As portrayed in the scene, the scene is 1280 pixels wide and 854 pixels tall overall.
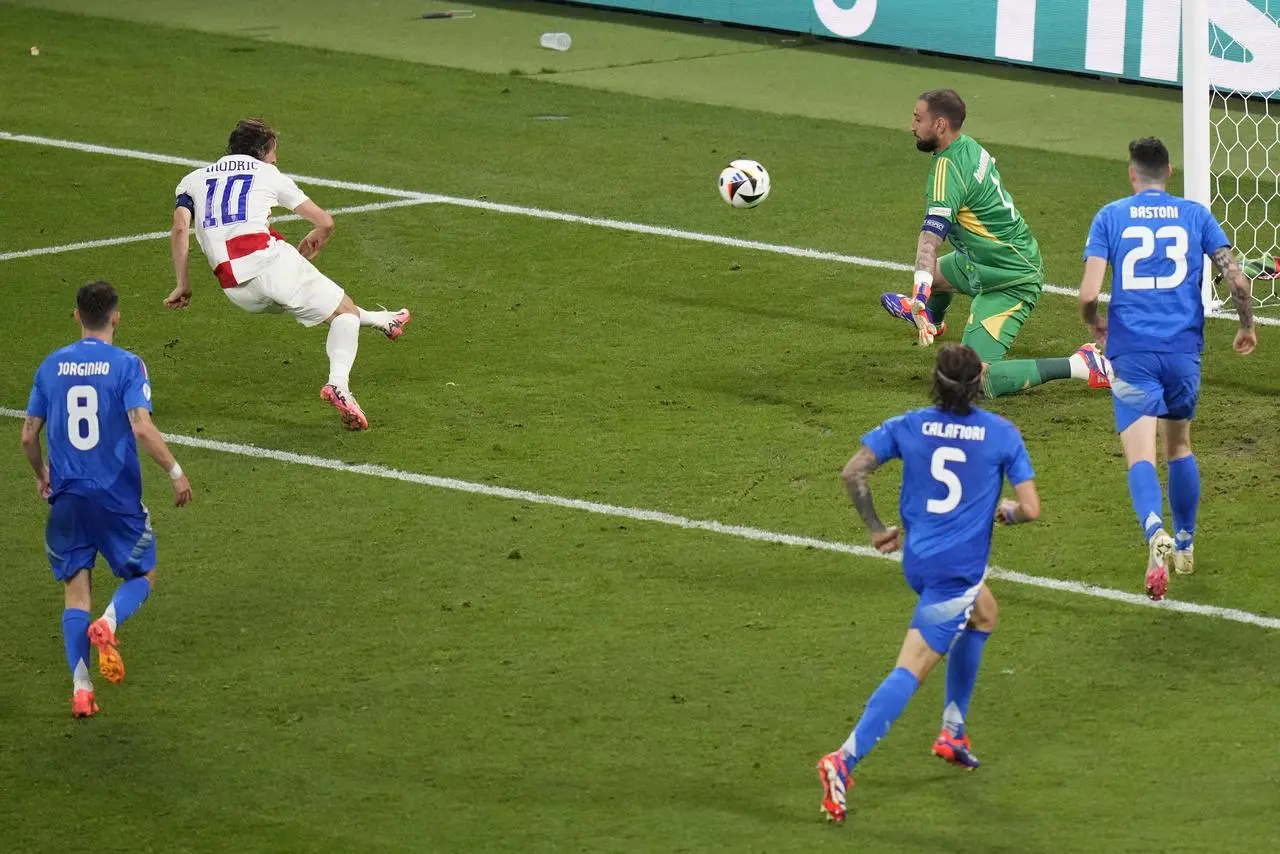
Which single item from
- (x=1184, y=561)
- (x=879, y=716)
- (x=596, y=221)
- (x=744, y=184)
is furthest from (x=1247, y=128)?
(x=879, y=716)

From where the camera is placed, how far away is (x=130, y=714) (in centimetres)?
841

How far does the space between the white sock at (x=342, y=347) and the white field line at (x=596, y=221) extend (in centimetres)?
422

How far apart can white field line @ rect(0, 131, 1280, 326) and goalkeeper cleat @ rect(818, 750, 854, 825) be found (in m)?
7.56

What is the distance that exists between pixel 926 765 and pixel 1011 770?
32cm

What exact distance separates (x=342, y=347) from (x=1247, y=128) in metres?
9.20

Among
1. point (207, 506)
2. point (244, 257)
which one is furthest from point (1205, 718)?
point (244, 257)

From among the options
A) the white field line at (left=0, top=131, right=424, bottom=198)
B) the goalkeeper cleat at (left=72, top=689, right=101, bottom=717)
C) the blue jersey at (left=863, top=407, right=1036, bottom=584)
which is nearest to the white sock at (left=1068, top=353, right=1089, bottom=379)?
the blue jersey at (left=863, top=407, right=1036, bottom=584)

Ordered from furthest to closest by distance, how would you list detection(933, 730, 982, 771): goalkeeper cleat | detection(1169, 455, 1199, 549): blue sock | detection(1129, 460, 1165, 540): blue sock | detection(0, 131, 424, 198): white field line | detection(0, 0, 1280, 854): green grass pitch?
detection(0, 131, 424, 198): white field line < detection(1169, 455, 1199, 549): blue sock < detection(1129, 460, 1165, 540): blue sock < detection(933, 730, 982, 771): goalkeeper cleat < detection(0, 0, 1280, 854): green grass pitch

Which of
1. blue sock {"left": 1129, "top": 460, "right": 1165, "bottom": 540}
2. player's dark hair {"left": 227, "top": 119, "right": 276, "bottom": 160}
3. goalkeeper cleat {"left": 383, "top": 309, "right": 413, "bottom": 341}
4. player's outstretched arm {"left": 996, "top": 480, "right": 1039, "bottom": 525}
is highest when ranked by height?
player's dark hair {"left": 227, "top": 119, "right": 276, "bottom": 160}

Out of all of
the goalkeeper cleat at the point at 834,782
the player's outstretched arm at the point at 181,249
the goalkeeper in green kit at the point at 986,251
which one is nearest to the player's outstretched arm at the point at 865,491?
the goalkeeper cleat at the point at 834,782

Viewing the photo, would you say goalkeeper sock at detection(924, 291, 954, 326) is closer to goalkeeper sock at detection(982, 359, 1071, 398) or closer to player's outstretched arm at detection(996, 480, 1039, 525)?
goalkeeper sock at detection(982, 359, 1071, 398)

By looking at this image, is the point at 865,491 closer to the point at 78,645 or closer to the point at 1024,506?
the point at 1024,506

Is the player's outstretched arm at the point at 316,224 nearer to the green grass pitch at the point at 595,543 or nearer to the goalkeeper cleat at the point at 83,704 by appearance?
the green grass pitch at the point at 595,543

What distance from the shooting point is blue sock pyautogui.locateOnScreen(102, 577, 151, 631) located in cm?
845
